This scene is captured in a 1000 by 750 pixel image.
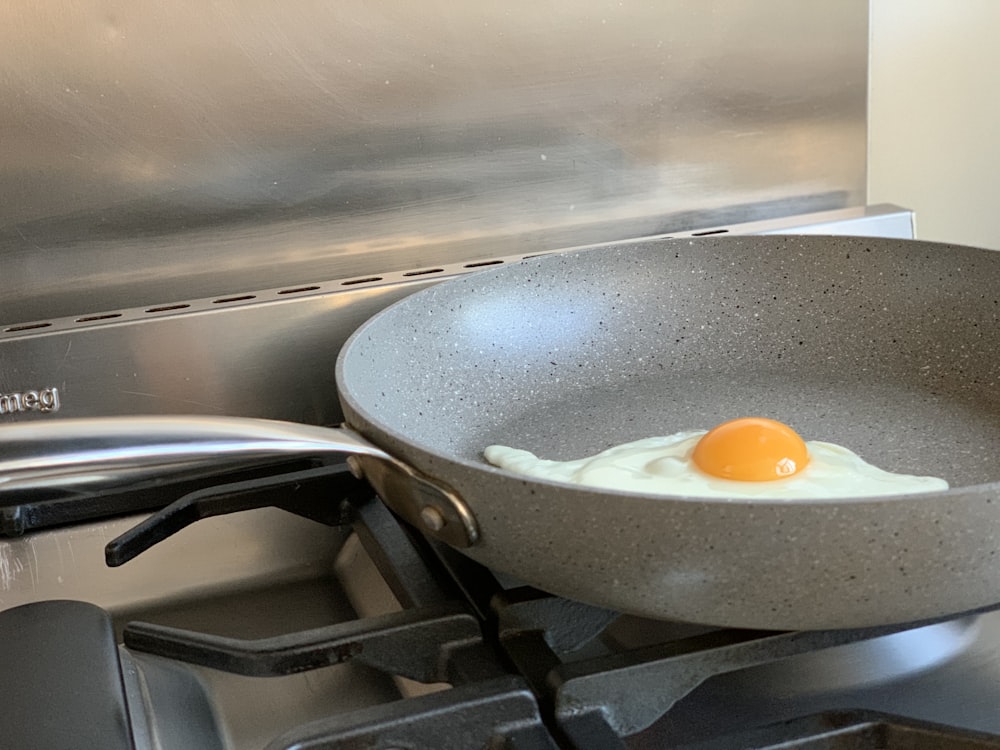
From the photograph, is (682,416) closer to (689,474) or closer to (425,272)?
(689,474)

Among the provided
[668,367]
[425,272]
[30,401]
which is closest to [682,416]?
[668,367]

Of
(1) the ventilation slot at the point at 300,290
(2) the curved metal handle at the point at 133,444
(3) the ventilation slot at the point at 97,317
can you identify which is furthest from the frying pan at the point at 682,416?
(3) the ventilation slot at the point at 97,317

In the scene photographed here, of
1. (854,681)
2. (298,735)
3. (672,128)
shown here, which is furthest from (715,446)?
(672,128)

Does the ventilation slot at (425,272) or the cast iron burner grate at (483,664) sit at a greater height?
the ventilation slot at (425,272)

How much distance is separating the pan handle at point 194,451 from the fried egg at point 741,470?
116mm

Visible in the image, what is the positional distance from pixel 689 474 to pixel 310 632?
0.24m

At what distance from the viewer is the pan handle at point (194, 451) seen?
0.45 m

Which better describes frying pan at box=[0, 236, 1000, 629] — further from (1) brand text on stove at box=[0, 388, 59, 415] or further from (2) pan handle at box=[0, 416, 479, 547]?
(1) brand text on stove at box=[0, 388, 59, 415]

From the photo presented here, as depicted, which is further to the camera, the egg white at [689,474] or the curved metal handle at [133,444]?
the egg white at [689,474]

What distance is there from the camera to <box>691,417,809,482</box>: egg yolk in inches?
24.9

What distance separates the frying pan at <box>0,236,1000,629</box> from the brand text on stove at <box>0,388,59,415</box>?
9.9 inches

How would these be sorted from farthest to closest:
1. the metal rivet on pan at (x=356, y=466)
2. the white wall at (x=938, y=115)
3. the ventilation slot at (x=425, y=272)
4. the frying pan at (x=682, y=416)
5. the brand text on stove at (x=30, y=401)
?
the white wall at (x=938, y=115) → the ventilation slot at (x=425, y=272) → the brand text on stove at (x=30, y=401) → the metal rivet on pan at (x=356, y=466) → the frying pan at (x=682, y=416)

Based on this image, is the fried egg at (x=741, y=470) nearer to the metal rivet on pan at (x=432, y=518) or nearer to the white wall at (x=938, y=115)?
the metal rivet on pan at (x=432, y=518)

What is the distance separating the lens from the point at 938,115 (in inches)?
44.0
